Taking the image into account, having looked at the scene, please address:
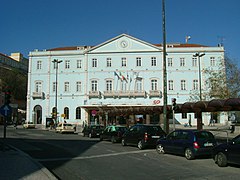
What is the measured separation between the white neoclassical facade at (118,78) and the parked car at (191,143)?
41.7 m

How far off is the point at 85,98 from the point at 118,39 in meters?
14.0

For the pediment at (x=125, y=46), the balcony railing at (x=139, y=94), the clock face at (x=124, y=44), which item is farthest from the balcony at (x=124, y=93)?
the clock face at (x=124, y=44)

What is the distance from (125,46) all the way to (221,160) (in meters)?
49.2

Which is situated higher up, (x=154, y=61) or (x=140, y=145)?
(x=154, y=61)

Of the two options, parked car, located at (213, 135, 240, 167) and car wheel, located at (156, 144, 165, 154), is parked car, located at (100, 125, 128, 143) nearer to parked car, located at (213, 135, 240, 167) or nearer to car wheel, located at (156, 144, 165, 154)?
car wheel, located at (156, 144, 165, 154)

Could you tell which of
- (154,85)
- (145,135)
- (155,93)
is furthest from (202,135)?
(154,85)

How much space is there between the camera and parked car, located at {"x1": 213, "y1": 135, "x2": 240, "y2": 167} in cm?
1075

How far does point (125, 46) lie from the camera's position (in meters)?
59.1

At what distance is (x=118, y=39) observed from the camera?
59.3 metres

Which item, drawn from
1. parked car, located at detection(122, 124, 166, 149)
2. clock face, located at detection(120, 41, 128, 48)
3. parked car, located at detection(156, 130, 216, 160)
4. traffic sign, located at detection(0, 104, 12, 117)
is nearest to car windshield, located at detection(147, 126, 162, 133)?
parked car, located at detection(122, 124, 166, 149)

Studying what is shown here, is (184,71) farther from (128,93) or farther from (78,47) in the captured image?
(78,47)

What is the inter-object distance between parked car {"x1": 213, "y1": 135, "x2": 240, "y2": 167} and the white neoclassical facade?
44.9m

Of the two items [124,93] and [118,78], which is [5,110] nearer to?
[124,93]

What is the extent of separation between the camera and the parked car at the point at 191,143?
13.5 m
